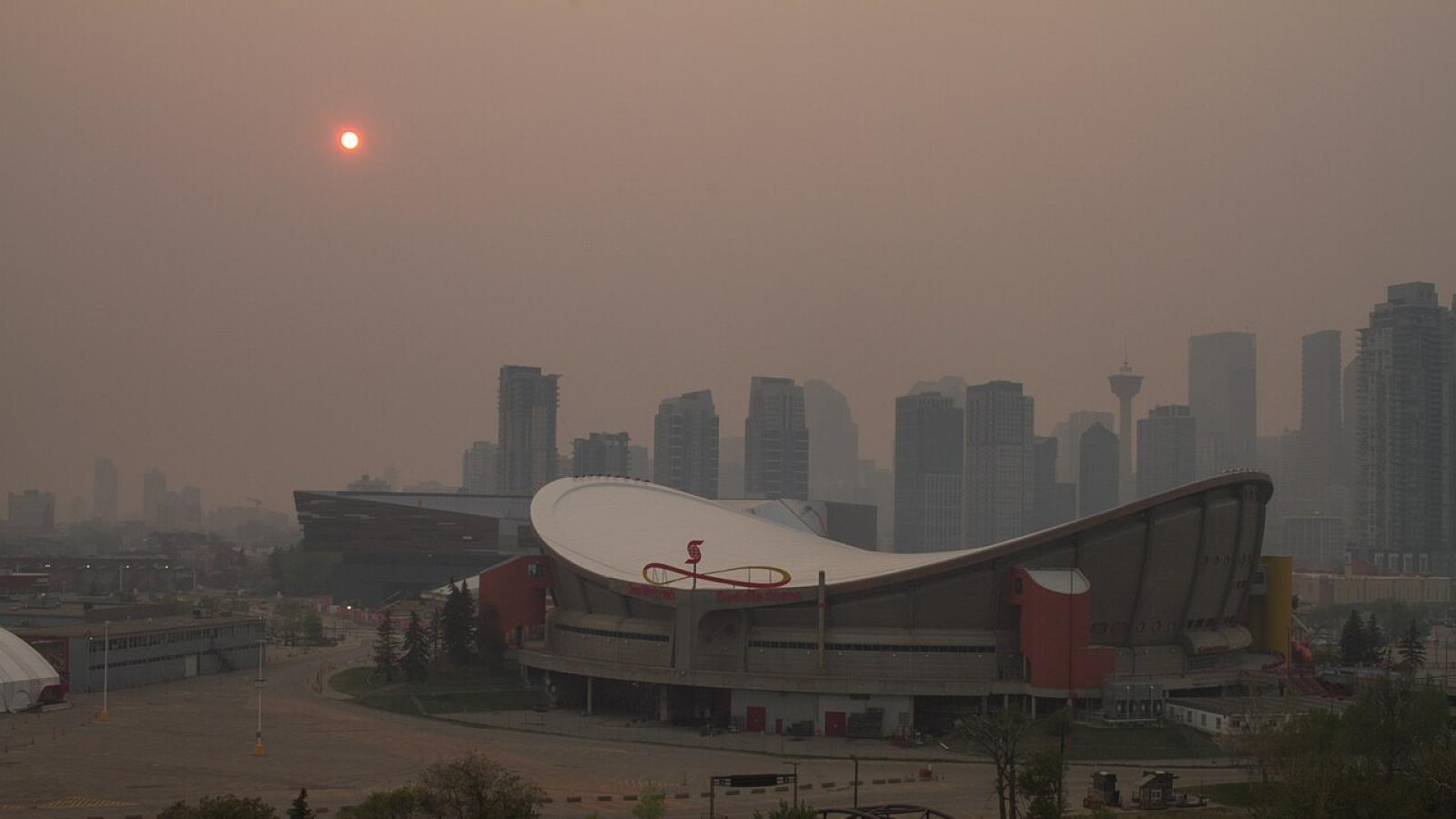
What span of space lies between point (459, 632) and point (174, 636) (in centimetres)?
1585

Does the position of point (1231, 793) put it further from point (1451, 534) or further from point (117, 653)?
point (1451, 534)

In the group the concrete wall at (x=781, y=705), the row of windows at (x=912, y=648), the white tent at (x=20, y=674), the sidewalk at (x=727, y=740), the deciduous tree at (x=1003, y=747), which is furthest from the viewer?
the white tent at (x=20, y=674)

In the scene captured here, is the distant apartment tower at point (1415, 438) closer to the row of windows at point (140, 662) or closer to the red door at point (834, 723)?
the red door at point (834, 723)

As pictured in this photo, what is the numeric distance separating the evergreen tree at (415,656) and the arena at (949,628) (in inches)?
324

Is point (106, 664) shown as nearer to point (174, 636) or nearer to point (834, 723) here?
point (174, 636)

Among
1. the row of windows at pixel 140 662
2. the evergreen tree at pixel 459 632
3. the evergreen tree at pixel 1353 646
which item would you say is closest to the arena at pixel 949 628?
the evergreen tree at pixel 459 632

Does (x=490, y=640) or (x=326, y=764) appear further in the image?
(x=490, y=640)

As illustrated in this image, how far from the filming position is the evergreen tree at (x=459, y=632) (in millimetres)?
74062

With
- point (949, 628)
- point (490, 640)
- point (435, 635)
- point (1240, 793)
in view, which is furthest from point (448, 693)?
point (1240, 793)


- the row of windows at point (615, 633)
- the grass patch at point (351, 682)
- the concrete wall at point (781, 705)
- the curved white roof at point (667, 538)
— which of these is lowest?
the grass patch at point (351, 682)

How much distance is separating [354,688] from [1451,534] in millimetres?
165081

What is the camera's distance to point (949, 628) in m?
60.7

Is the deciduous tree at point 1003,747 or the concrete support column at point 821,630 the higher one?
the concrete support column at point 821,630

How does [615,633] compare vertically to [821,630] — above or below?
below
